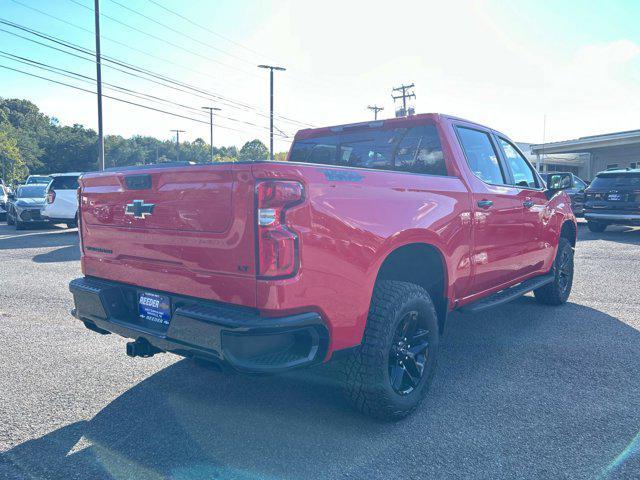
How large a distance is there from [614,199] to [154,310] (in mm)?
13471

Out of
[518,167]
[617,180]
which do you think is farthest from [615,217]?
[518,167]

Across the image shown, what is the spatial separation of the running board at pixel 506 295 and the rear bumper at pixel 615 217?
900cm

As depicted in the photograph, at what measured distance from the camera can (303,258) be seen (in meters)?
2.39

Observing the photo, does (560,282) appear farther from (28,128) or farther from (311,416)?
(28,128)

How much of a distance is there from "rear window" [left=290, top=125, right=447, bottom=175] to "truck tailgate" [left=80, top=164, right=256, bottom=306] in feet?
6.60

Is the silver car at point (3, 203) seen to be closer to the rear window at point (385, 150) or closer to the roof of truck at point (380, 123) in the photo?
the roof of truck at point (380, 123)

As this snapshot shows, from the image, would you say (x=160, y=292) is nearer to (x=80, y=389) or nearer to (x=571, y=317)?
(x=80, y=389)

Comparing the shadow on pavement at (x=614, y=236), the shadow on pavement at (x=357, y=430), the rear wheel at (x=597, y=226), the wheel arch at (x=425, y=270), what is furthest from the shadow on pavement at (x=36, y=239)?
the rear wheel at (x=597, y=226)

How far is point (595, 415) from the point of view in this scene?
310 centimetres

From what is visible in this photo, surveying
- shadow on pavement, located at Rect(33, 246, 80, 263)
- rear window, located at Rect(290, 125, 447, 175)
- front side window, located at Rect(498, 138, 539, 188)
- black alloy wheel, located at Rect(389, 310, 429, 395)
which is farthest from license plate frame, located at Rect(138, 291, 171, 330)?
shadow on pavement, located at Rect(33, 246, 80, 263)

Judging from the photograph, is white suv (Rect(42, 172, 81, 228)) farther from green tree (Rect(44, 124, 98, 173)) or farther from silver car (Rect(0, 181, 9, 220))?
green tree (Rect(44, 124, 98, 173))

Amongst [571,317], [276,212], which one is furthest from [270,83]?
[276,212]

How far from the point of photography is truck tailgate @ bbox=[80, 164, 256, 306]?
2.39 meters

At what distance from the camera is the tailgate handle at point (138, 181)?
282 centimetres
